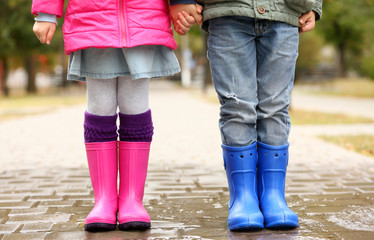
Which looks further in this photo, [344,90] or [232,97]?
[344,90]

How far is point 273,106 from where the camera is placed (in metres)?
2.44

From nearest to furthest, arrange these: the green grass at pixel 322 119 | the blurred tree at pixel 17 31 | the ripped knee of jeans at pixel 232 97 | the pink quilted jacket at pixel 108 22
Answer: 1. the pink quilted jacket at pixel 108 22
2. the ripped knee of jeans at pixel 232 97
3. the green grass at pixel 322 119
4. the blurred tree at pixel 17 31

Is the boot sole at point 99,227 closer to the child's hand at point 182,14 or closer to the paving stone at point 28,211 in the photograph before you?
the paving stone at point 28,211

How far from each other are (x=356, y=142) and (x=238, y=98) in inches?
157

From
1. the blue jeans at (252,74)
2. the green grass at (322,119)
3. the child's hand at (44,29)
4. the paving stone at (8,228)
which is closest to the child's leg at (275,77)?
the blue jeans at (252,74)

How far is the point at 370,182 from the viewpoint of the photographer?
3586mm

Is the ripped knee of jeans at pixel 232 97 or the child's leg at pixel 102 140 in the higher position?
the ripped knee of jeans at pixel 232 97

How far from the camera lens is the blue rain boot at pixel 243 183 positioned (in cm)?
236

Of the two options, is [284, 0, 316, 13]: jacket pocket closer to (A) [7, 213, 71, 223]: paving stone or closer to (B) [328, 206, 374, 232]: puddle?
(B) [328, 206, 374, 232]: puddle

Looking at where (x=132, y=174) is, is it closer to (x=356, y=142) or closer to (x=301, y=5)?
(x=301, y=5)

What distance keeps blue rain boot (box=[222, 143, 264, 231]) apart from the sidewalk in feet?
0.29

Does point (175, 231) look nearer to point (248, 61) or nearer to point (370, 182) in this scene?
point (248, 61)

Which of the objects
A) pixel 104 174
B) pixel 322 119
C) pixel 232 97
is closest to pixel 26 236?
pixel 104 174

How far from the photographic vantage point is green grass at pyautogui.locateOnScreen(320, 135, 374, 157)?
5368 millimetres
